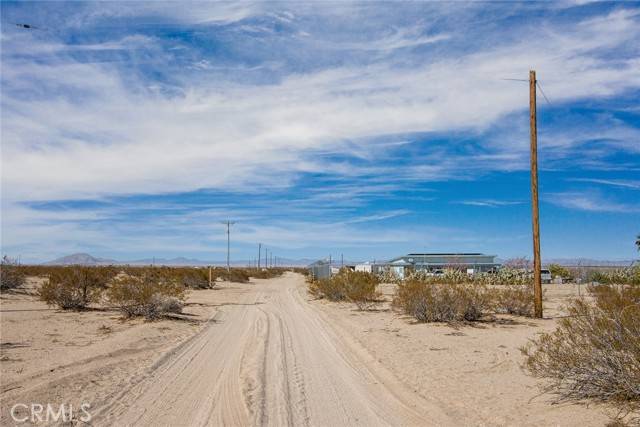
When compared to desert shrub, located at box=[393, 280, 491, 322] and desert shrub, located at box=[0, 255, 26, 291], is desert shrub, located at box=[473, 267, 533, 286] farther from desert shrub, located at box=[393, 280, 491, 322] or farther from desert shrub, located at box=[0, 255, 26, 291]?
desert shrub, located at box=[0, 255, 26, 291]

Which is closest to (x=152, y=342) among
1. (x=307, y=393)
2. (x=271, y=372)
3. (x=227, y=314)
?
(x=271, y=372)

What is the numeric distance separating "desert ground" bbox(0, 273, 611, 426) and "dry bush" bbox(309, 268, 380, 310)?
785 cm

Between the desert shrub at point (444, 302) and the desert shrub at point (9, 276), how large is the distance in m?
22.2

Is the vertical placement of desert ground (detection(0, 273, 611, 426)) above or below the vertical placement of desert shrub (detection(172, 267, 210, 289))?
below

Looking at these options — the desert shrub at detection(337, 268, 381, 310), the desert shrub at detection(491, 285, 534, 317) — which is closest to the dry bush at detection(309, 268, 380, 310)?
the desert shrub at detection(337, 268, 381, 310)

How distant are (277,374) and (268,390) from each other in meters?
1.30

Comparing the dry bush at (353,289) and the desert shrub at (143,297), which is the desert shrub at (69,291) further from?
the dry bush at (353,289)

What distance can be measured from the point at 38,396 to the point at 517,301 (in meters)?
18.0

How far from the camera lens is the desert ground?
727 centimetres

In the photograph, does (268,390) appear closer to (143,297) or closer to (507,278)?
(143,297)

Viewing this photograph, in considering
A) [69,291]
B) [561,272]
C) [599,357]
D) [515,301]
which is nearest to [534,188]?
[515,301]

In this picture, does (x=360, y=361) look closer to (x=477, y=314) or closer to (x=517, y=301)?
(x=477, y=314)

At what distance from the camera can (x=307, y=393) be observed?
27.6ft

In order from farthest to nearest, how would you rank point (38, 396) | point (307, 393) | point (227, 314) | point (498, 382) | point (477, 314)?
point (227, 314) → point (477, 314) → point (498, 382) → point (307, 393) → point (38, 396)
